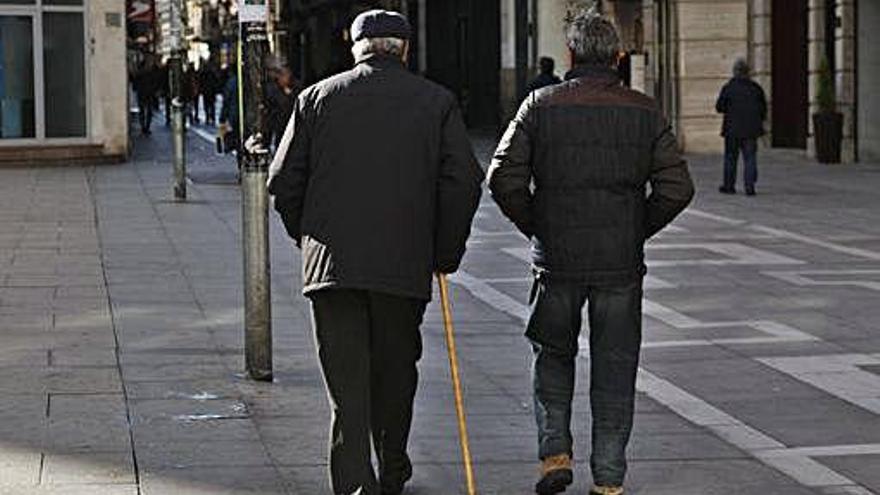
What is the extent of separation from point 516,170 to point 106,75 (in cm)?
2513

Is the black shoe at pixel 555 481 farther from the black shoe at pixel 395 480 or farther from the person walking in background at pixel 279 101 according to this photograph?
the person walking in background at pixel 279 101

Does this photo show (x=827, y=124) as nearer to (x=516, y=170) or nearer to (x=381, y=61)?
(x=516, y=170)

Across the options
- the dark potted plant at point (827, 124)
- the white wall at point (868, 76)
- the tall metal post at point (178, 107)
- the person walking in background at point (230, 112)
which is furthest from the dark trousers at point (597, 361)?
the white wall at point (868, 76)

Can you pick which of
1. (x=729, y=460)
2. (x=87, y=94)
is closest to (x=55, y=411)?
(x=729, y=460)

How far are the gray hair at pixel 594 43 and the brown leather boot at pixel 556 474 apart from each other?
1.56 metres

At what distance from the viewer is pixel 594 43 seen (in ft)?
23.9

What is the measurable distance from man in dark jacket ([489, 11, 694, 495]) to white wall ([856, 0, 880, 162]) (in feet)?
78.6

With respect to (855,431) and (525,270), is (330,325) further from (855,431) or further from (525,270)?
(525,270)

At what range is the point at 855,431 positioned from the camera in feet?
29.0

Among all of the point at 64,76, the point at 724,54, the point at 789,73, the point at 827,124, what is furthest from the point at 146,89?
the point at 827,124

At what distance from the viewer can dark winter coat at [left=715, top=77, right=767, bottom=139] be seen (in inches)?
965

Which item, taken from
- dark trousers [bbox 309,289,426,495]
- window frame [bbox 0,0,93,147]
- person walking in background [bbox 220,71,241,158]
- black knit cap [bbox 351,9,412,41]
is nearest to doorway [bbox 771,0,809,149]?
person walking in background [bbox 220,71,241,158]

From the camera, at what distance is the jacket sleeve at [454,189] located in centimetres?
695

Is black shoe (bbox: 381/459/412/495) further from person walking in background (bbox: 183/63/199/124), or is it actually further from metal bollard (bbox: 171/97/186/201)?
person walking in background (bbox: 183/63/199/124)
